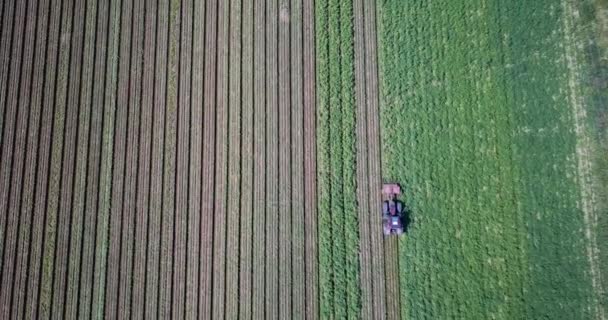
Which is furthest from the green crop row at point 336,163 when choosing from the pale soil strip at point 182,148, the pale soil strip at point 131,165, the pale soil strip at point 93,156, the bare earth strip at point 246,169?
the pale soil strip at point 93,156

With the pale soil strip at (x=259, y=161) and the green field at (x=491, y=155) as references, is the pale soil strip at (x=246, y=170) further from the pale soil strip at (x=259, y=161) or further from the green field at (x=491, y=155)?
the green field at (x=491, y=155)

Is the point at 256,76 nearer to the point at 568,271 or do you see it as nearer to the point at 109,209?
the point at 109,209

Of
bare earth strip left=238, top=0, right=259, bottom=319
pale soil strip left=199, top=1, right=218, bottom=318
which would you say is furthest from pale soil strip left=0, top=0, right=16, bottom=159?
bare earth strip left=238, top=0, right=259, bottom=319

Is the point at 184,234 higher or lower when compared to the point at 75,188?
lower

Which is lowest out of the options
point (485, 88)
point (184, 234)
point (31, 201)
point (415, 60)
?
point (184, 234)

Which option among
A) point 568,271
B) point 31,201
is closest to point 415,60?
point 568,271

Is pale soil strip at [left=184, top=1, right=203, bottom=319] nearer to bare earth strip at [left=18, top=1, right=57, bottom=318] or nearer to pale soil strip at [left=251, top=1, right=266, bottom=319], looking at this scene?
pale soil strip at [left=251, top=1, right=266, bottom=319]
